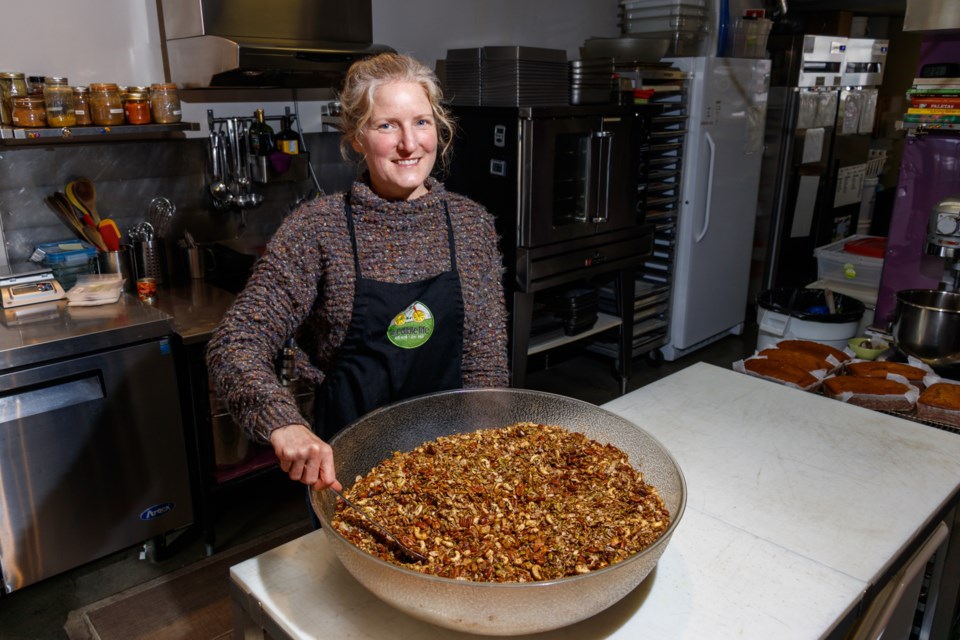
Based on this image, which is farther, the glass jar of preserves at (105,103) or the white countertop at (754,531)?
the glass jar of preserves at (105,103)

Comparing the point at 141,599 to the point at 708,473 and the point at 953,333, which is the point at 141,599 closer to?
the point at 708,473

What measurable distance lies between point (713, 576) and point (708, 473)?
13.1 inches

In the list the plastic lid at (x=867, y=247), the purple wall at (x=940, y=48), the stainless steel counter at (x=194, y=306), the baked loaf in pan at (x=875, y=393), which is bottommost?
the baked loaf in pan at (x=875, y=393)

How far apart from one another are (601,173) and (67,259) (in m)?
2.28

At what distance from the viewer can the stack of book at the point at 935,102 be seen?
2.40m

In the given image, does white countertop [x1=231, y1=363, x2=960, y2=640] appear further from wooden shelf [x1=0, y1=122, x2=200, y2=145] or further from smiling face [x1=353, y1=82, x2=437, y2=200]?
wooden shelf [x1=0, y1=122, x2=200, y2=145]

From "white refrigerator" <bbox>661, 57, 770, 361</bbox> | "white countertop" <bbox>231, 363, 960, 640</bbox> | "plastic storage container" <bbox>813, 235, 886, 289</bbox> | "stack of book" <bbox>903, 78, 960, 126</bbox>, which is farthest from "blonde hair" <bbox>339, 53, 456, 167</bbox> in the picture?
"white refrigerator" <bbox>661, 57, 770, 361</bbox>

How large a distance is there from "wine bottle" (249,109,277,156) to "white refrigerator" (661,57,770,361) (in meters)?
2.31

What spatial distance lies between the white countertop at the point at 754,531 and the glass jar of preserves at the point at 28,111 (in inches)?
74.6

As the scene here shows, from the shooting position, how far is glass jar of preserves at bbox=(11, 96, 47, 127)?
2.30 metres

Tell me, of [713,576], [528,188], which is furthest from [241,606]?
[528,188]

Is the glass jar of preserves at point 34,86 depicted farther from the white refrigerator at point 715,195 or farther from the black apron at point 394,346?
the white refrigerator at point 715,195

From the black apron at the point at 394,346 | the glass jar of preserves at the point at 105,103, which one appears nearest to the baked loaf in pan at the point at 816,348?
the black apron at the point at 394,346

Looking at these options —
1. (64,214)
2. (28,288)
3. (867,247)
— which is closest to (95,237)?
(64,214)
